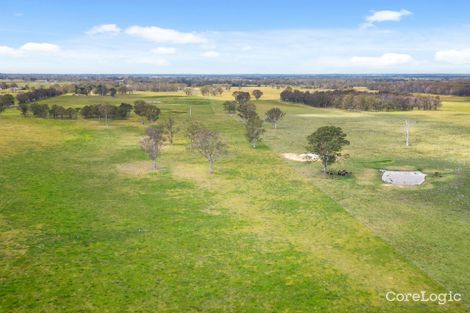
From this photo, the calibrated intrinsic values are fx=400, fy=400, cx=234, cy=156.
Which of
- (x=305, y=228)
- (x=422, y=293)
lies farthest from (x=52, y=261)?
(x=422, y=293)

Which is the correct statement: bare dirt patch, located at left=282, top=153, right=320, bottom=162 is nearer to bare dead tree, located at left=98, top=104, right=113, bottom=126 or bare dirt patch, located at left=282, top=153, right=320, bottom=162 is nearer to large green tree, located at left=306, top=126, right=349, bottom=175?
large green tree, located at left=306, top=126, right=349, bottom=175

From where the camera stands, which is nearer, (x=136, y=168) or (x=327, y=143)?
(x=327, y=143)

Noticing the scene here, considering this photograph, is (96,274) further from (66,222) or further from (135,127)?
(135,127)

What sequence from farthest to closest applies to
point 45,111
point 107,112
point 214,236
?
point 45,111 < point 107,112 < point 214,236

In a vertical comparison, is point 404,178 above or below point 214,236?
above

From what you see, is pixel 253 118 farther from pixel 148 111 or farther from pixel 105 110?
pixel 105 110

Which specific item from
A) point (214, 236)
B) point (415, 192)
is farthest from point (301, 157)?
point (214, 236)

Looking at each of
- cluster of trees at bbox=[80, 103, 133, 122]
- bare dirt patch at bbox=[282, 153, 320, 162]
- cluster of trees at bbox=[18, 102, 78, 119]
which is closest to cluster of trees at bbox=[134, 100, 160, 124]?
cluster of trees at bbox=[80, 103, 133, 122]
